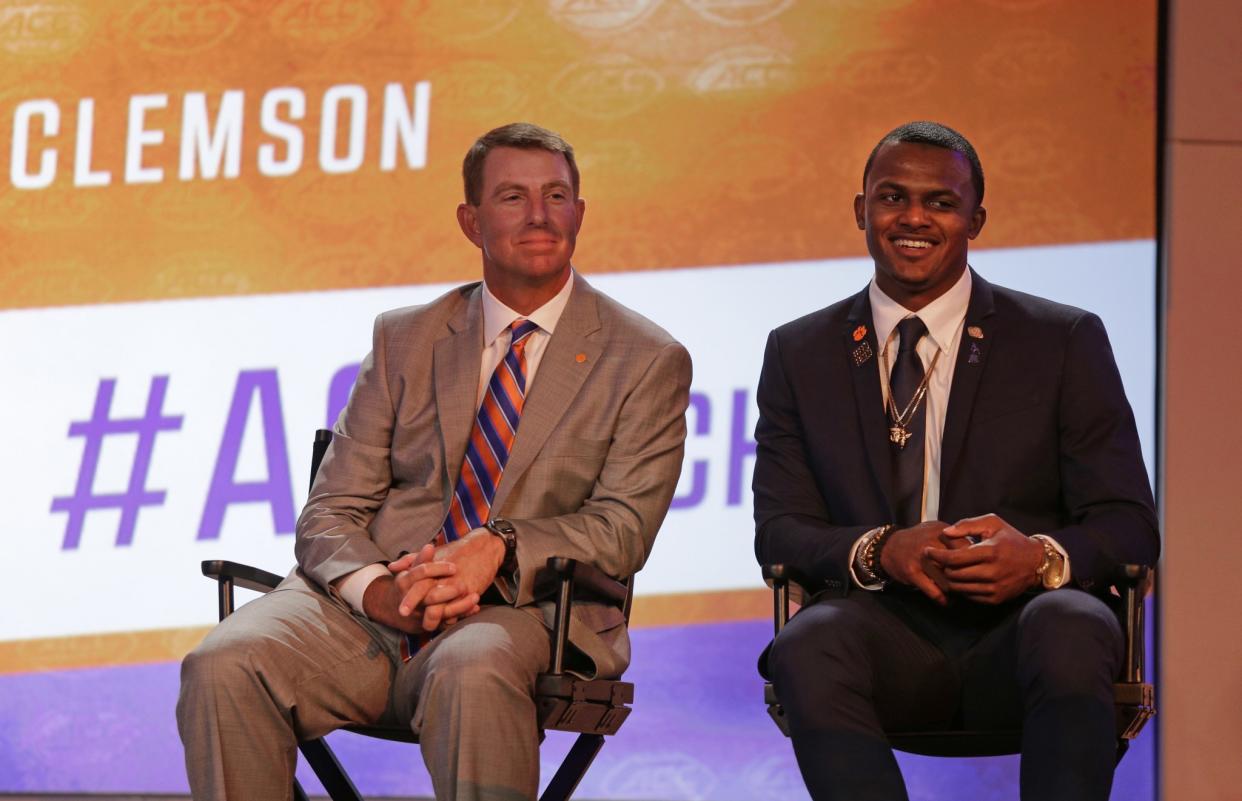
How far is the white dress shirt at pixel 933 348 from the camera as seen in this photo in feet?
10.3

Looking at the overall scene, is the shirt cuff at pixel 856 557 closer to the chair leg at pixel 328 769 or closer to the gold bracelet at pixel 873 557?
the gold bracelet at pixel 873 557

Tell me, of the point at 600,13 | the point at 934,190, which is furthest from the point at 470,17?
the point at 934,190

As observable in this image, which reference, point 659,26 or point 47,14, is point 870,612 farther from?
point 47,14

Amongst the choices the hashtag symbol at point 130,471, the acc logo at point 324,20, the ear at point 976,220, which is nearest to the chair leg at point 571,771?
the ear at point 976,220

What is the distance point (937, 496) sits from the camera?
10.2 feet

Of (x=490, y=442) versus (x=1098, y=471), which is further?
(x=490, y=442)

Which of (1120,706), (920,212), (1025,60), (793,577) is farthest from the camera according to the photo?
(1025,60)

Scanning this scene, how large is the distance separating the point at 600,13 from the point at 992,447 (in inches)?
87.7

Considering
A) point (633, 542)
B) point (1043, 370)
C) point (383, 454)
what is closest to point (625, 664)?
point (633, 542)

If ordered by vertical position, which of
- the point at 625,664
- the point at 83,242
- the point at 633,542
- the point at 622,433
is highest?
the point at 83,242

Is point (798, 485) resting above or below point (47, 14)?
below

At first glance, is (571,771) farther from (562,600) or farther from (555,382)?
(555,382)

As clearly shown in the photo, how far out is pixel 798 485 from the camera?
127 inches

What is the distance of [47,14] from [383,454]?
2451mm
